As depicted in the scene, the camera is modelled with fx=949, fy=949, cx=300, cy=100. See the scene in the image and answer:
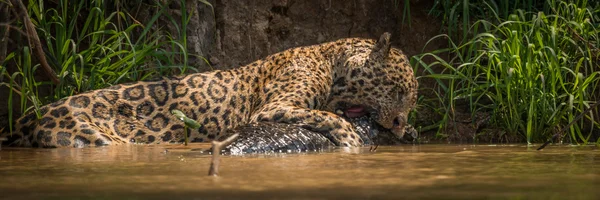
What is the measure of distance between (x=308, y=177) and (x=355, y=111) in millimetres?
3939

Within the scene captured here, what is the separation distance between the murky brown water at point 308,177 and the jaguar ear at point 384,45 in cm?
262

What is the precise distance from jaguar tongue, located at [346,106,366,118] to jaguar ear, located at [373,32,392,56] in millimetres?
461

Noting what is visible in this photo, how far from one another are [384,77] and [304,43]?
207 centimetres

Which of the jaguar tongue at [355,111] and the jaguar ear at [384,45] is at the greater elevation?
the jaguar ear at [384,45]

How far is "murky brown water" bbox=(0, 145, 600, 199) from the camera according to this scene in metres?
2.65

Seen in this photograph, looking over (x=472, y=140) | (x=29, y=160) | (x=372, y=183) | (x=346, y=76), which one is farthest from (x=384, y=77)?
(x=372, y=183)

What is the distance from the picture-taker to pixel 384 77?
23.4 ft

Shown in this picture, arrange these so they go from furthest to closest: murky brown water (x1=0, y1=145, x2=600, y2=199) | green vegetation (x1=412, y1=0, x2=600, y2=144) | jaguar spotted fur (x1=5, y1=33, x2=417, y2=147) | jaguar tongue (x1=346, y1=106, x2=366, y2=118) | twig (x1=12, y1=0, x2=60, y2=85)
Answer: jaguar tongue (x1=346, y1=106, x2=366, y2=118), green vegetation (x1=412, y1=0, x2=600, y2=144), twig (x1=12, y1=0, x2=60, y2=85), jaguar spotted fur (x1=5, y1=33, x2=417, y2=147), murky brown water (x1=0, y1=145, x2=600, y2=199)

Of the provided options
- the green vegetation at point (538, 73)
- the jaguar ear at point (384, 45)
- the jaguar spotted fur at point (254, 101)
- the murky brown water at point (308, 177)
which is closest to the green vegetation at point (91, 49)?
the jaguar spotted fur at point (254, 101)

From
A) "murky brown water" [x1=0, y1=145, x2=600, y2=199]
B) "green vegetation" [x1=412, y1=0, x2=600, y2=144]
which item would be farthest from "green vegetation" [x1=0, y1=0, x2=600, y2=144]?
"murky brown water" [x1=0, y1=145, x2=600, y2=199]

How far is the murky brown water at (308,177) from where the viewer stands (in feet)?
8.70

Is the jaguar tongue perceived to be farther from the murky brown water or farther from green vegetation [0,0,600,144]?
the murky brown water

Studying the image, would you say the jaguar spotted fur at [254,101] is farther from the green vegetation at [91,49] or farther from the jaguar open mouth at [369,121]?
the green vegetation at [91,49]

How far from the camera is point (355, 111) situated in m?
7.10
